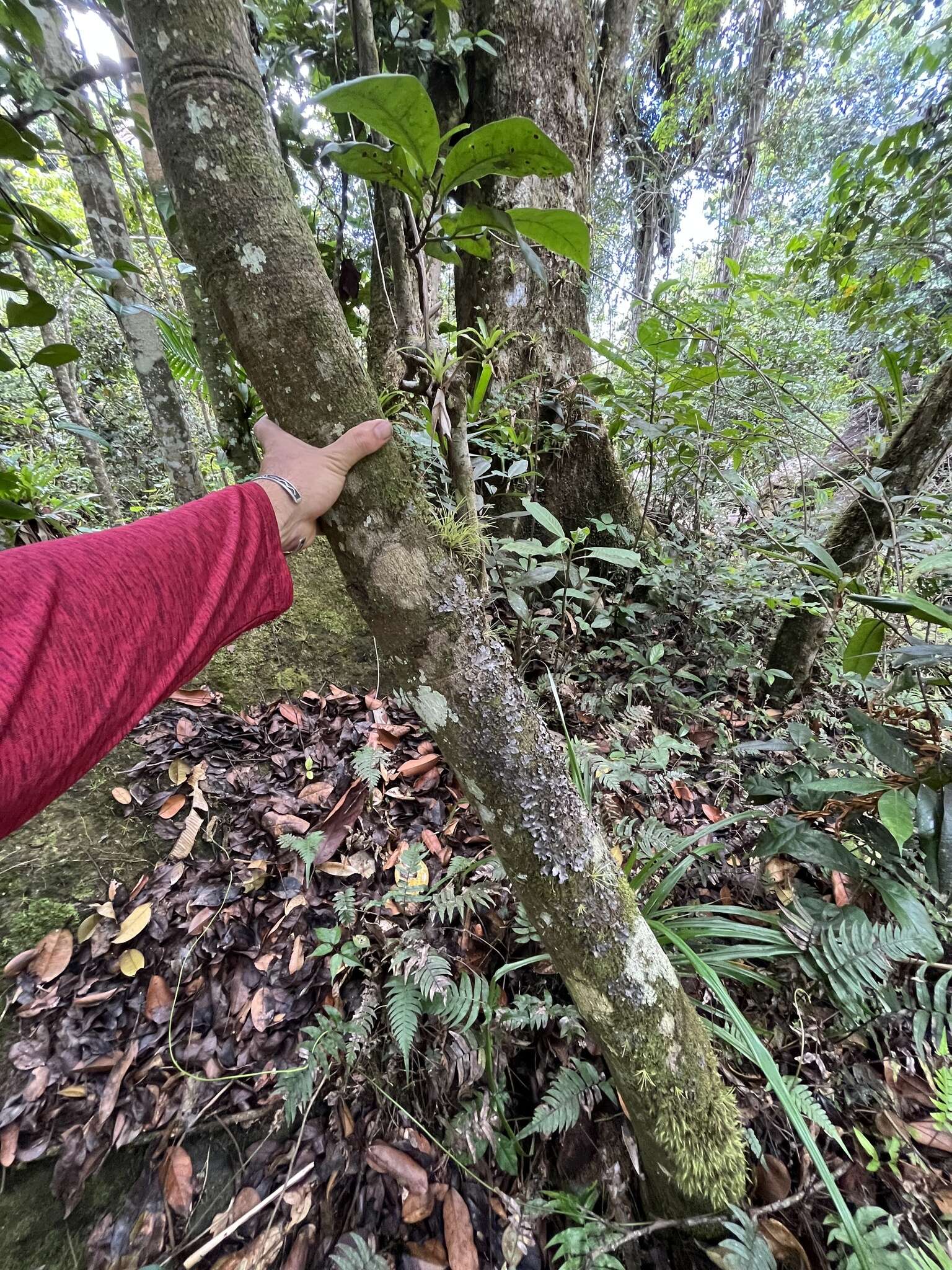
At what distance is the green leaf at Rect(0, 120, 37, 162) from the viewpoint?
101 centimetres

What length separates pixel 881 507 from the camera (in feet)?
7.07

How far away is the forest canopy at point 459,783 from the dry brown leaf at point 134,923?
0.04ft

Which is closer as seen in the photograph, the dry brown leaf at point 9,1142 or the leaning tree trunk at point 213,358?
the dry brown leaf at point 9,1142

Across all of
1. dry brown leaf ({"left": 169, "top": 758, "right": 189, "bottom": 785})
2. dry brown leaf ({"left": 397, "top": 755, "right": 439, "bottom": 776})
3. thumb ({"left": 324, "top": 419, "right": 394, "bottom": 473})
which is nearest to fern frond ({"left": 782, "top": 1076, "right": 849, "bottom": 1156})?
dry brown leaf ({"left": 397, "top": 755, "right": 439, "bottom": 776})

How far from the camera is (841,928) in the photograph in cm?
137

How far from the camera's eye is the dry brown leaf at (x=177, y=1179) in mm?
1194

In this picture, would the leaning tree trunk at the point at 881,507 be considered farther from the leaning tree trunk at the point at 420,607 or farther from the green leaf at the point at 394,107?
the green leaf at the point at 394,107

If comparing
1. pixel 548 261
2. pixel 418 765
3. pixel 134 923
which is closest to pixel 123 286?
pixel 548 261

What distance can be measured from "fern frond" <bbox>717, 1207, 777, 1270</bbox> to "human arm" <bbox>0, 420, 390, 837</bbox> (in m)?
1.44

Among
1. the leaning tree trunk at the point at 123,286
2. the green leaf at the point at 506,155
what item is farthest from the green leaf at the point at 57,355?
the green leaf at the point at 506,155

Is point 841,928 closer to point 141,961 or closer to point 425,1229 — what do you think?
point 425,1229

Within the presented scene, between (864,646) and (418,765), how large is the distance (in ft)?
4.65

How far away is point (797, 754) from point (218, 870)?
7.17 ft

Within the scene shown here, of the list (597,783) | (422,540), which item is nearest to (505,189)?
(422,540)
